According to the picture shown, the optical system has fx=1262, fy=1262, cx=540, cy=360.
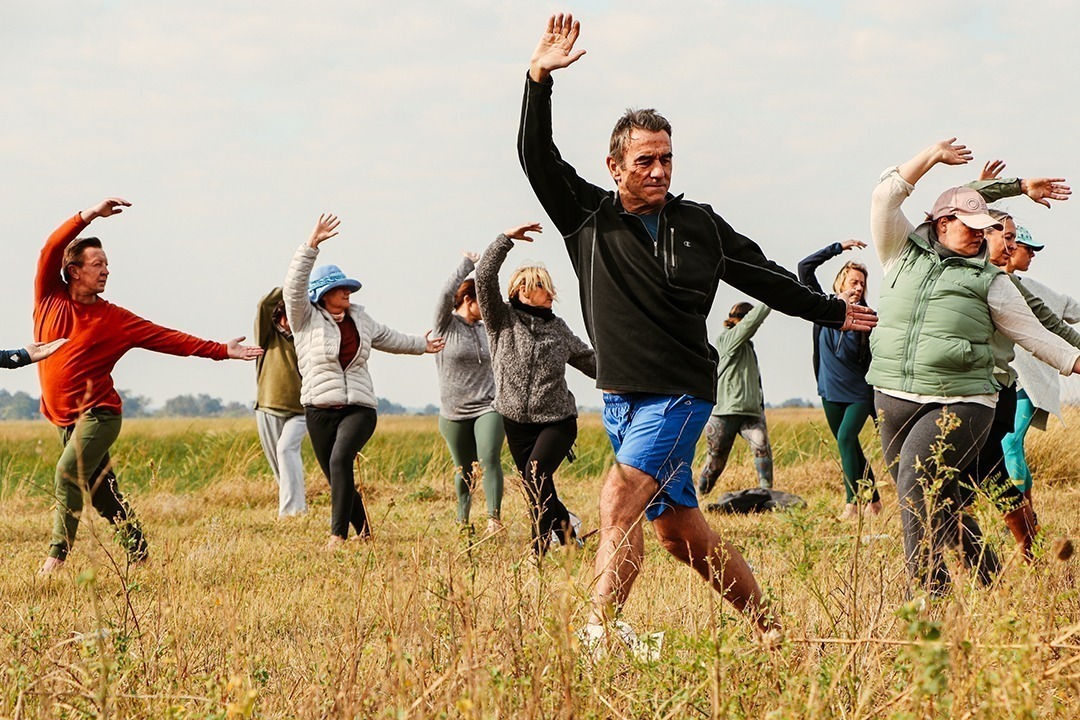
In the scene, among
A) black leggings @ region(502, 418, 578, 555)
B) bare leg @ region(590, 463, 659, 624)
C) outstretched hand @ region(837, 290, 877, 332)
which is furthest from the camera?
black leggings @ region(502, 418, 578, 555)

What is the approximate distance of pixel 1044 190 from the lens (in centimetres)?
677

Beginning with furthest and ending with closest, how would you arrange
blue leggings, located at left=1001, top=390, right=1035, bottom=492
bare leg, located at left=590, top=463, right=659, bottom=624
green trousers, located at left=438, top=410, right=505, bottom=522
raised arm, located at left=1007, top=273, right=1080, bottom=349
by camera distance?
green trousers, located at left=438, top=410, right=505, bottom=522 < blue leggings, located at left=1001, top=390, right=1035, bottom=492 < raised arm, located at left=1007, top=273, right=1080, bottom=349 < bare leg, located at left=590, top=463, right=659, bottom=624

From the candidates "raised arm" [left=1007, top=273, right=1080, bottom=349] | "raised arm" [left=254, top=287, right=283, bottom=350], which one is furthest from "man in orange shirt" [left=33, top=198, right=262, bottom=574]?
"raised arm" [left=1007, top=273, right=1080, bottom=349]

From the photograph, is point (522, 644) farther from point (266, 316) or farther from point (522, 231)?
point (266, 316)

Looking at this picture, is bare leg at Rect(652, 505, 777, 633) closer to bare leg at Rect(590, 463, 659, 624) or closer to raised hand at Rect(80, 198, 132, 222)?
bare leg at Rect(590, 463, 659, 624)

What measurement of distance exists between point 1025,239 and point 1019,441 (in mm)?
1314

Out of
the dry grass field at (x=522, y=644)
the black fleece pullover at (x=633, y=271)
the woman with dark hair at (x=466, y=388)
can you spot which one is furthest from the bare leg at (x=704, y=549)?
the woman with dark hair at (x=466, y=388)

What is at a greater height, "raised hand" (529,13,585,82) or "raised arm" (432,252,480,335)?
"raised hand" (529,13,585,82)

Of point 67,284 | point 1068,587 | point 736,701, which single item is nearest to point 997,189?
point 1068,587

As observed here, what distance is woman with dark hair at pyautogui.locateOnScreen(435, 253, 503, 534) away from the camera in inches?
378

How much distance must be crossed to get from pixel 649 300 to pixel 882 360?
5.50 feet

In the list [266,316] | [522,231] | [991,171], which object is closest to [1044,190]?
[991,171]

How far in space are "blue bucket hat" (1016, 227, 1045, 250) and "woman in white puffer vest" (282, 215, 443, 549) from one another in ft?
14.8

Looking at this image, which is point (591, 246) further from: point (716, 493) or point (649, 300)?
point (716, 493)
